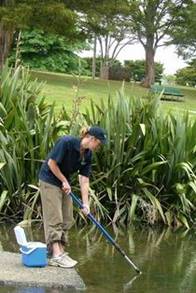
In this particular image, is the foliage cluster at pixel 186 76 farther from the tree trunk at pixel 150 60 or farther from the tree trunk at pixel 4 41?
the tree trunk at pixel 4 41

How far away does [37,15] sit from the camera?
27188mm

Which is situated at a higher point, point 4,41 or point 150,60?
point 4,41

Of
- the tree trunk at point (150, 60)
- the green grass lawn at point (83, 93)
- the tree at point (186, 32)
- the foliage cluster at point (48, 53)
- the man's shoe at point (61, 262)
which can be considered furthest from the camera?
the foliage cluster at point (48, 53)

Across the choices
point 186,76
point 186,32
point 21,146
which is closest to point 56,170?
point 21,146

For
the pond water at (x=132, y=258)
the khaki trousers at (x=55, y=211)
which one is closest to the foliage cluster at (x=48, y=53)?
the pond water at (x=132, y=258)

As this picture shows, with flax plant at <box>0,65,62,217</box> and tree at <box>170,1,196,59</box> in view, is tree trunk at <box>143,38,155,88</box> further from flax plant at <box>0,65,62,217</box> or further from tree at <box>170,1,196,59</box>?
flax plant at <box>0,65,62,217</box>

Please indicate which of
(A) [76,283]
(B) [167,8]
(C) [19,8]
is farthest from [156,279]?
(B) [167,8]

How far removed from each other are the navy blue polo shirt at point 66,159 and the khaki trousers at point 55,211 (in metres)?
0.09

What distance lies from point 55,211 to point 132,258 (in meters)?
1.54

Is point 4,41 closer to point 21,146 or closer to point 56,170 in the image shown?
point 21,146

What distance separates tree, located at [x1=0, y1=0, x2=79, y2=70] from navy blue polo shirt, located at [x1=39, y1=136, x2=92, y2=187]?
1932 cm

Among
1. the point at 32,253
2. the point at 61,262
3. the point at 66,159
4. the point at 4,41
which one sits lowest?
the point at 61,262

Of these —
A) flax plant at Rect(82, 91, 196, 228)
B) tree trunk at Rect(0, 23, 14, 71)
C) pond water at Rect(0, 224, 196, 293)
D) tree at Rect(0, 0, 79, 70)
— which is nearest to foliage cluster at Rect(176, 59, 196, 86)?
tree trunk at Rect(0, 23, 14, 71)

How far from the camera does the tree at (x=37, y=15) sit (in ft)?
85.6
